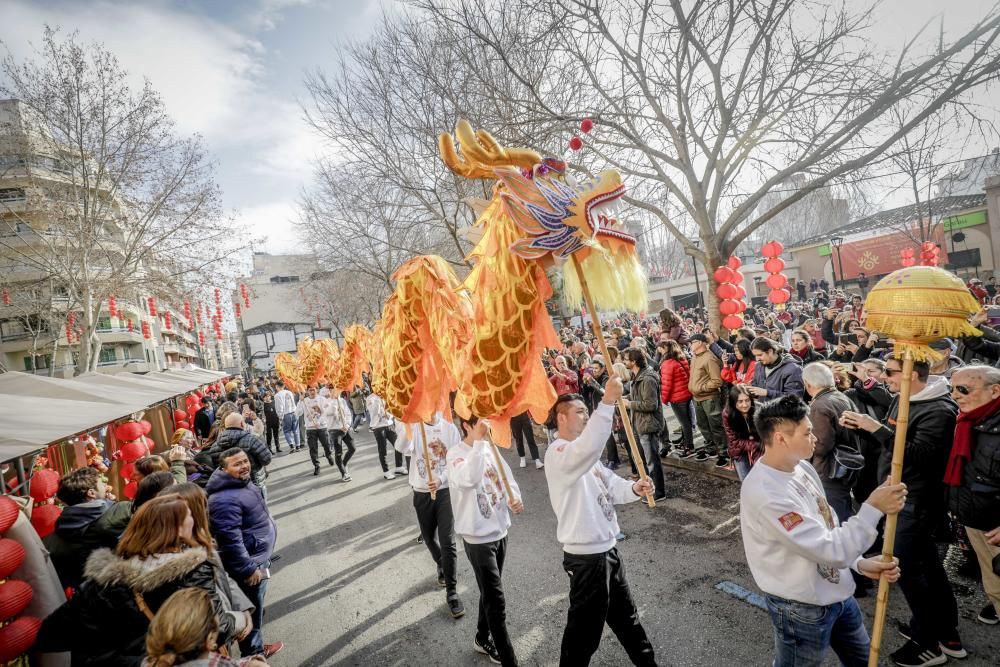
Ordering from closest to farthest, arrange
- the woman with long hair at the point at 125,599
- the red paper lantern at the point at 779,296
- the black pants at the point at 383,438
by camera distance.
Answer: the woman with long hair at the point at 125,599 < the black pants at the point at 383,438 < the red paper lantern at the point at 779,296

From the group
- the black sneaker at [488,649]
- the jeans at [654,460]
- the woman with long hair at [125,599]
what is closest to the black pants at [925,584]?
the black sneaker at [488,649]

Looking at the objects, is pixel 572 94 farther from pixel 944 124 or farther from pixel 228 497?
pixel 228 497

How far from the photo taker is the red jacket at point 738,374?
5.97 metres

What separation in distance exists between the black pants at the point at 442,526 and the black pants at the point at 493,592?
750mm

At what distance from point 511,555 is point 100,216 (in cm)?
1400

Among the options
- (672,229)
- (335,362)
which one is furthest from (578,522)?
(672,229)

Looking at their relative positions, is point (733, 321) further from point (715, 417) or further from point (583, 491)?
point (583, 491)

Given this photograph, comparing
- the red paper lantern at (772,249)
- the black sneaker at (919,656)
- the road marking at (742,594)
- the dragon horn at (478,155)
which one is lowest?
the road marking at (742,594)

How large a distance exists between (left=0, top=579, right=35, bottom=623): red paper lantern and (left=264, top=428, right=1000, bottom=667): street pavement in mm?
1737

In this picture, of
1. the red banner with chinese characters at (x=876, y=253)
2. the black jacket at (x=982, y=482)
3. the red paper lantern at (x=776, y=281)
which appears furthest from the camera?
the red banner with chinese characters at (x=876, y=253)

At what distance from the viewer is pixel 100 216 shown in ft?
42.0

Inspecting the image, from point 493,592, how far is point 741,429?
305cm

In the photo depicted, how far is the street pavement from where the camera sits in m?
3.40

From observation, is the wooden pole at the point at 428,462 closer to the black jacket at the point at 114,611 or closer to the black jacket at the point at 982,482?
the black jacket at the point at 114,611
